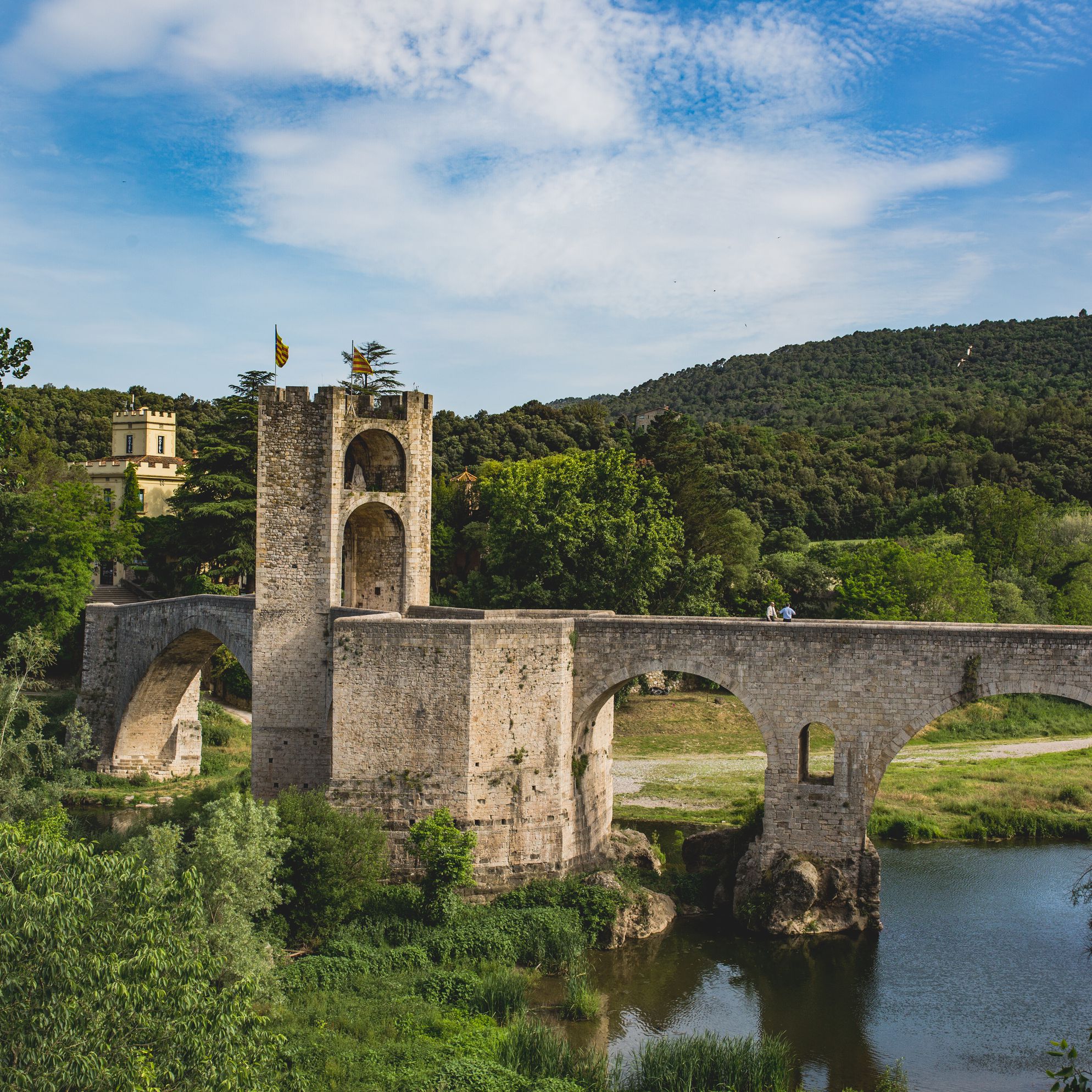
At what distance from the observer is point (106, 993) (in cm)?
964

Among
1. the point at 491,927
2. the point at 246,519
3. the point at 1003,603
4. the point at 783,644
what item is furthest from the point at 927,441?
the point at 491,927

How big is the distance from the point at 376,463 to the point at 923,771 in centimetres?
1672

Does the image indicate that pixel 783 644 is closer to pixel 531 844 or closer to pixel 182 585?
pixel 531 844

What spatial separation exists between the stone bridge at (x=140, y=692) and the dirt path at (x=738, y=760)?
11.5 metres

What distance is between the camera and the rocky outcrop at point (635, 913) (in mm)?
19312

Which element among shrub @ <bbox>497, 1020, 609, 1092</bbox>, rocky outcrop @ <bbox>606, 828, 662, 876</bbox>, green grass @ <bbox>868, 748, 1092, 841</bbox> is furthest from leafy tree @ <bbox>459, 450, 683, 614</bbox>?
shrub @ <bbox>497, 1020, 609, 1092</bbox>

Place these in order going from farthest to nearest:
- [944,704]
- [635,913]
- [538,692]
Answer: [538,692], [635,913], [944,704]

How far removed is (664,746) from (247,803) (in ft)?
59.8

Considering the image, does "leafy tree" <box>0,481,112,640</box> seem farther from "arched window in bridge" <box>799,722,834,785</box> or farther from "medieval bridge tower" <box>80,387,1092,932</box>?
"arched window in bridge" <box>799,722,834,785</box>

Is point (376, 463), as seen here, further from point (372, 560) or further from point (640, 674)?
point (640, 674)

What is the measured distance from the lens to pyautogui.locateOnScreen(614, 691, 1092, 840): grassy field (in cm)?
2586

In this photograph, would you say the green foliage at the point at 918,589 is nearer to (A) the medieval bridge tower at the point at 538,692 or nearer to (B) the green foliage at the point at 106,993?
(A) the medieval bridge tower at the point at 538,692

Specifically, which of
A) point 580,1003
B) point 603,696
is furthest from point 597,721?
point 580,1003

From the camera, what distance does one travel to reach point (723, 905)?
2075cm
